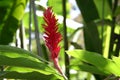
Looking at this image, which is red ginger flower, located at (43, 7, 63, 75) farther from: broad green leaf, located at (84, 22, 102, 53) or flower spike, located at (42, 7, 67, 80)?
broad green leaf, located at (84, 22, 102, 53)

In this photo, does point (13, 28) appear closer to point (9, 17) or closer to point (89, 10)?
point (9, 17)

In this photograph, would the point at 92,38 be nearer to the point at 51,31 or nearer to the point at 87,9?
the point at 87,9

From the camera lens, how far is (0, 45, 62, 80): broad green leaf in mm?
477

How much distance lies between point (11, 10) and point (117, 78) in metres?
0.55

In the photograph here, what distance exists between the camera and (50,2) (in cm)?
63

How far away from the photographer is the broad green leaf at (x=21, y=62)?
477mm

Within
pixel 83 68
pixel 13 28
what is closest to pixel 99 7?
pixel 13 28

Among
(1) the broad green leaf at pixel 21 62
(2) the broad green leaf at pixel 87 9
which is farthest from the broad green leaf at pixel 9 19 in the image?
(1) the broad green leaf at pixel 21 62

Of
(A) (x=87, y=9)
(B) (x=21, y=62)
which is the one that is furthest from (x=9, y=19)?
(B) (x=21, y=62)

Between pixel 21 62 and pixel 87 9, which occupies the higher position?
pixel 87 9

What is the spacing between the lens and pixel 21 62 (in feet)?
1.57

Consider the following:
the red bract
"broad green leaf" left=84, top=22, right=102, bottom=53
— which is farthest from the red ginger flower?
"broad green leaf" left=84, top=22, right=102, bottom=53

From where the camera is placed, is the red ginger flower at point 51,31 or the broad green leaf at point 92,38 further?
the broad green leaf at point 92,38

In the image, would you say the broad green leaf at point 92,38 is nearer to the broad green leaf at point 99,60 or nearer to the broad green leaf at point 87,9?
the broad green leaf at point 87,9
